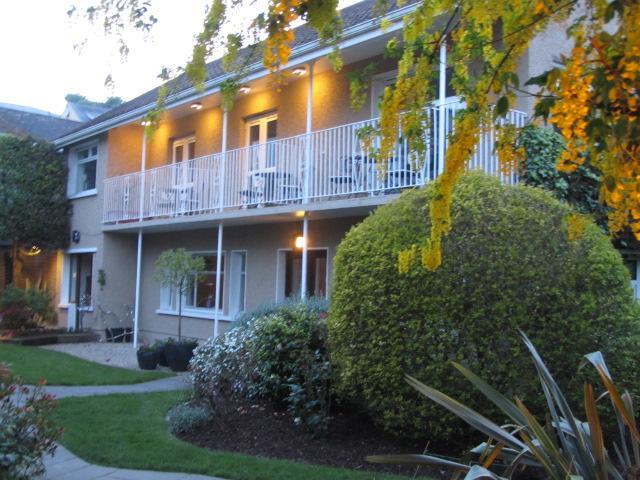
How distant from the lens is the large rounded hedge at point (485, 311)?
19.9 ft

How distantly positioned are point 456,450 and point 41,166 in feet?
55.2

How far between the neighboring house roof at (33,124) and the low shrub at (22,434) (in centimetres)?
2360

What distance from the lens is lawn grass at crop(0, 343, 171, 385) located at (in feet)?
37.1

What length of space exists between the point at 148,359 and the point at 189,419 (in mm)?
5436

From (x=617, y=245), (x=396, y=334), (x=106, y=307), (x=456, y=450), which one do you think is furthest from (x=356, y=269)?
(x=106, y=307)

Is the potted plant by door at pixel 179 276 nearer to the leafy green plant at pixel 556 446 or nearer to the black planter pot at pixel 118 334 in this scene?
the black planter pot at pixel 118 334

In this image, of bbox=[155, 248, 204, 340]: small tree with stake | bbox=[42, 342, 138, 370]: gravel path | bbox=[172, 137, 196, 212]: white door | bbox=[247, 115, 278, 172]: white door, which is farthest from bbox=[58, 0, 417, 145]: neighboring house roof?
bbox=[42, 342, 138, 370]: gravel path

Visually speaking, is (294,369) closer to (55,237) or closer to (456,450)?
(456,450)

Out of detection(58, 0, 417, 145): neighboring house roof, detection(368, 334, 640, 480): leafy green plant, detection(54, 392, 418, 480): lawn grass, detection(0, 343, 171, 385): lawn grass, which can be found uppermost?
detection(58, 0, 417, 145): neighboring house roof

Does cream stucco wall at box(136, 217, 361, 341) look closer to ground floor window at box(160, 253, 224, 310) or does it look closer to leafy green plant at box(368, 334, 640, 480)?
ground floor window at box(160, 253, 224, 310)

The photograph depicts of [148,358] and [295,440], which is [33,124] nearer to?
[148,358]

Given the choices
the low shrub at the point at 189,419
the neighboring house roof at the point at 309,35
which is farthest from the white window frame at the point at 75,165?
the low shrub at the point at 189,419

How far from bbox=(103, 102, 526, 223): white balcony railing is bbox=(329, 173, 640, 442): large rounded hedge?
7.63 ft

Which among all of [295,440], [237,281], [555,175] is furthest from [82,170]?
[295,440]
